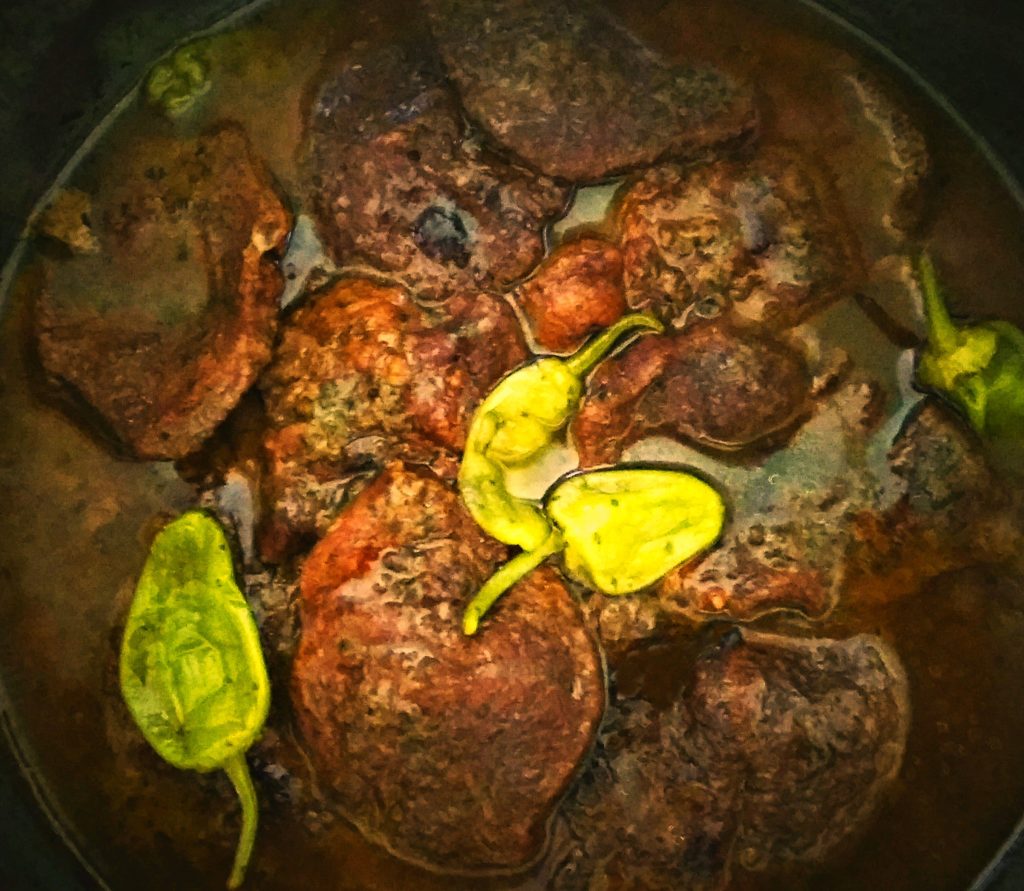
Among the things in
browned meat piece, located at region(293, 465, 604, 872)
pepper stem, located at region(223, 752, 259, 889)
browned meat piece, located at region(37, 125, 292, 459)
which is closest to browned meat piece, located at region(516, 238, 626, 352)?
browned meat piece, located at region(293, 465, 604, 872)

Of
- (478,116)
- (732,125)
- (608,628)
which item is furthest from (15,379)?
(732,125)

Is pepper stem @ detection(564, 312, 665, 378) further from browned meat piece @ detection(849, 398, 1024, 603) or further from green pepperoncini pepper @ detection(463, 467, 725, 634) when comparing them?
browned meat piece @ detection(849, 398, 1024, 603)

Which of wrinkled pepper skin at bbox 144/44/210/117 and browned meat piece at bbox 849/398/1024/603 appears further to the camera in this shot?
wrinkled pepper skin at bbox 144/44/210/117

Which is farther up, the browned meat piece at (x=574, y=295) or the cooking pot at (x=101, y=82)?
the cooking pot at (x=101, y=82)

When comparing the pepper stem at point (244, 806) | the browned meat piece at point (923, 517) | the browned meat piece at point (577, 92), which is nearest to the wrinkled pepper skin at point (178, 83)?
the browned meat piece at point (577, 92)

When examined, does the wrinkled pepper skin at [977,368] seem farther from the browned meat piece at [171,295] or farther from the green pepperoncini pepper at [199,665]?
the green pepperoncini pepper at [199,665]
